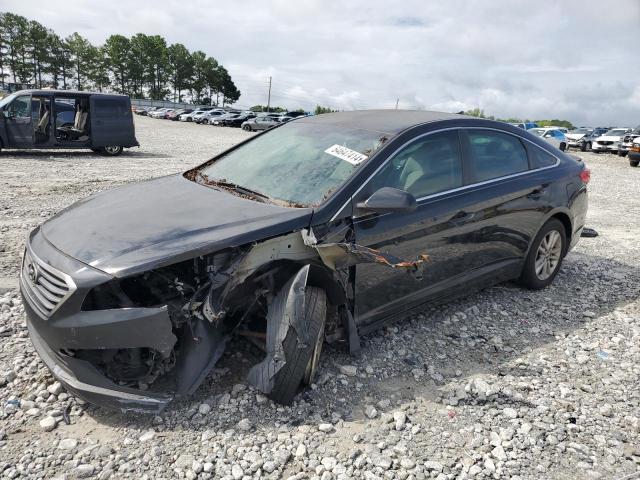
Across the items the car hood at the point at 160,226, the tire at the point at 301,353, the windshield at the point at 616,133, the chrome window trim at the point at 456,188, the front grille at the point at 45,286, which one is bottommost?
the tire at the point at 301,353

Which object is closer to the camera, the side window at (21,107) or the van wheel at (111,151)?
the side window at (21,107)

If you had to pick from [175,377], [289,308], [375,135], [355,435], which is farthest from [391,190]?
[175,377]

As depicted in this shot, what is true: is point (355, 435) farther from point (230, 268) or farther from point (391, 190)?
point (391, 190)

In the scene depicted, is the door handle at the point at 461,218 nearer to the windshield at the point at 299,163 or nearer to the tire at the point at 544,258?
the windshield at the point at 299,163

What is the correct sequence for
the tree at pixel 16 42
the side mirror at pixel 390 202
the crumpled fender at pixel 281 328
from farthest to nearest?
the tree at pixel 16 42
the side mirror at pixel 390 202
the crumpled fender at pixel 281 328

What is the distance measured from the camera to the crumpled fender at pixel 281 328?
2701 mm

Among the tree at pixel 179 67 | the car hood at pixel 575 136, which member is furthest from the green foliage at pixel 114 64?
the car hood at pixel 575 136

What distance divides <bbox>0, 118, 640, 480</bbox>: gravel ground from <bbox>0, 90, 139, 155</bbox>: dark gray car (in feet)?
35.9

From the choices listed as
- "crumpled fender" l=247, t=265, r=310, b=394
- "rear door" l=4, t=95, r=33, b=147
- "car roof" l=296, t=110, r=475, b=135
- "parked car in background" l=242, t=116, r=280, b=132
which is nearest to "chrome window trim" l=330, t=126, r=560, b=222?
"car roof" l=296, t=110, r=475, b=135

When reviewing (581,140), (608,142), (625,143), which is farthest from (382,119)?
(581,140)

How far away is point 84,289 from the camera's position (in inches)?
96.3

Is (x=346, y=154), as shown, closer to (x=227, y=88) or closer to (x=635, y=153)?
(x=635, y=153)

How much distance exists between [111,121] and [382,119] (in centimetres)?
1271

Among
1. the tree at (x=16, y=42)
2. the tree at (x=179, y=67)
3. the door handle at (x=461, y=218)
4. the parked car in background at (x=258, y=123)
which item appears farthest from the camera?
the tree at (x=179, y=67)
